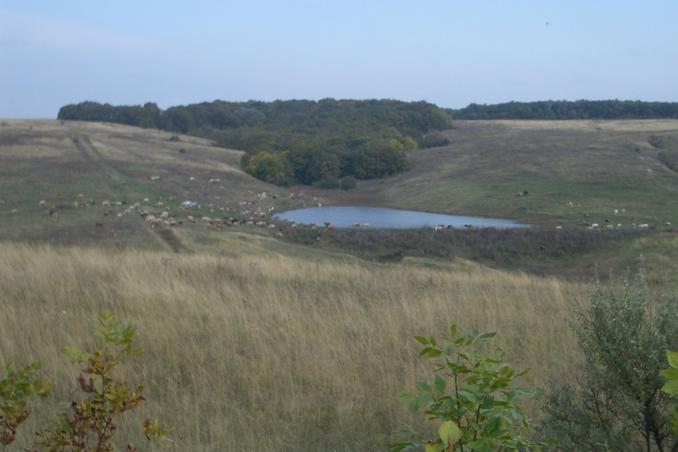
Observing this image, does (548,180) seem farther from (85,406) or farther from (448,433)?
(448,433)

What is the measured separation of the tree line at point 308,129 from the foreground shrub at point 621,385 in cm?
4621

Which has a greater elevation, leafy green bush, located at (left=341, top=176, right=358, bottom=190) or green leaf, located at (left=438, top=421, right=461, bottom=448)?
green leaf, located at (left=438, top=421, right=461, bottom=448)

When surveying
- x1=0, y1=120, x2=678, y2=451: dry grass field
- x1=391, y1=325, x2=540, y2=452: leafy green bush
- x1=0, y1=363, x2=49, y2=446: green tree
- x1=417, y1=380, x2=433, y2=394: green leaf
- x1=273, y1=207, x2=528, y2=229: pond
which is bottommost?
x1=273, y1=207, x2=528, y2=229: pond

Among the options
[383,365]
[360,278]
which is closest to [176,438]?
[383,365]

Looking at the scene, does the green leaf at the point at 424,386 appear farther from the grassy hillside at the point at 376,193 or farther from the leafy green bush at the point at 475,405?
the grassy hillside at the point at 376,193

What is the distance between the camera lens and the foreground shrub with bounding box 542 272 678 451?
3738mm

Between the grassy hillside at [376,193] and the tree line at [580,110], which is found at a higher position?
the tree line at [580,110]

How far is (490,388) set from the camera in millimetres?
2529

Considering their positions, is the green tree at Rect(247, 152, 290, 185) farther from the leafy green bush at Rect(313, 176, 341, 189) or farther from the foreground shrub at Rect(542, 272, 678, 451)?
the foreground shrub at Rect(542, 272, 678, 451)

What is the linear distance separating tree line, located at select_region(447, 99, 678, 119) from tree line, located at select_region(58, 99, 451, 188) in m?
19.2

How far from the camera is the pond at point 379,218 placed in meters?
32.3

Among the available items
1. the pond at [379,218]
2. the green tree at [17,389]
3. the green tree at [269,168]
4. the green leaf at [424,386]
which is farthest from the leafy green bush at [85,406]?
the green tree at [269,168]

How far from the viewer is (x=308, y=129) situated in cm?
9081

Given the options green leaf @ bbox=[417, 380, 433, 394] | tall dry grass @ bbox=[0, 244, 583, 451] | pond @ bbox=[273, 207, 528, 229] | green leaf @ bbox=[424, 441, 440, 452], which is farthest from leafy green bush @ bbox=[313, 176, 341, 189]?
green leaf @ bbox=[424, 441, 440, 452]
